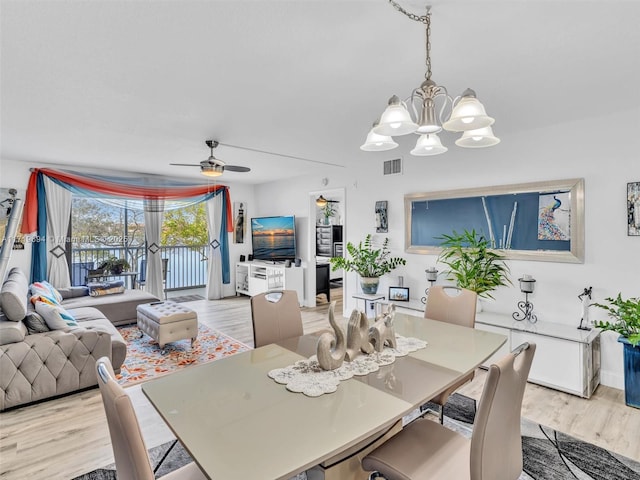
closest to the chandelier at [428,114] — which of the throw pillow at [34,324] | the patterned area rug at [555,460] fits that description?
the patterned area rug at [555,460]

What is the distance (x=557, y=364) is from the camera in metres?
3.10

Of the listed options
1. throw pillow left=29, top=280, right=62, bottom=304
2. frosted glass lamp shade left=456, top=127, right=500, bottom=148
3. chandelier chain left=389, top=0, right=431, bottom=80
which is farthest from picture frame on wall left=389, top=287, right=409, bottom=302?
throw pillow left=29, top=280, right=62, bottom=304

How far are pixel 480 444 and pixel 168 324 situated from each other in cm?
356

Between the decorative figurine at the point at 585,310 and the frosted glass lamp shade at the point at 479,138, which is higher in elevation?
the frosted glass lamp shade at the point at 479,138

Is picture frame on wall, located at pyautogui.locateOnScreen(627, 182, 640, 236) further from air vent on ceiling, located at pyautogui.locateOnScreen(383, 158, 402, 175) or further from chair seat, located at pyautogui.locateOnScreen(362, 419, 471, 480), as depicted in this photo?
chair seat, located at pyautogui.locateOnScreen(362, 419, 471, 480)

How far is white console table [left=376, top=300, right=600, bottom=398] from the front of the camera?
2.97 meters

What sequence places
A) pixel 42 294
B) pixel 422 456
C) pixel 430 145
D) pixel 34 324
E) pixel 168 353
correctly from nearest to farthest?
pixel 422 456, pixel 430 145, pixel 34 324, pixel 42 294, pixel 168 353

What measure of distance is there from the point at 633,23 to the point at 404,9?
1.21m

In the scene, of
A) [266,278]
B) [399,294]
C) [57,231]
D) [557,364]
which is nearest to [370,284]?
[399,294]

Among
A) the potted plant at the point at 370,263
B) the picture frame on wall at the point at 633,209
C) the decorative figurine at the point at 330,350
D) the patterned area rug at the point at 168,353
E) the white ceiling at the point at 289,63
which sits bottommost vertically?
the patterned area rug at the point at 168,353

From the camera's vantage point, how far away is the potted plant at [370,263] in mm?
4852

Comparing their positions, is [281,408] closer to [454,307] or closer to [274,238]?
[454,307]

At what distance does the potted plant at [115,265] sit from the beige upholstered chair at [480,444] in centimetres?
567

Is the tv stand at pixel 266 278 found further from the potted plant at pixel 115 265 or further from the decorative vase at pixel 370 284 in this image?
the potted plant at pixel 115 265
